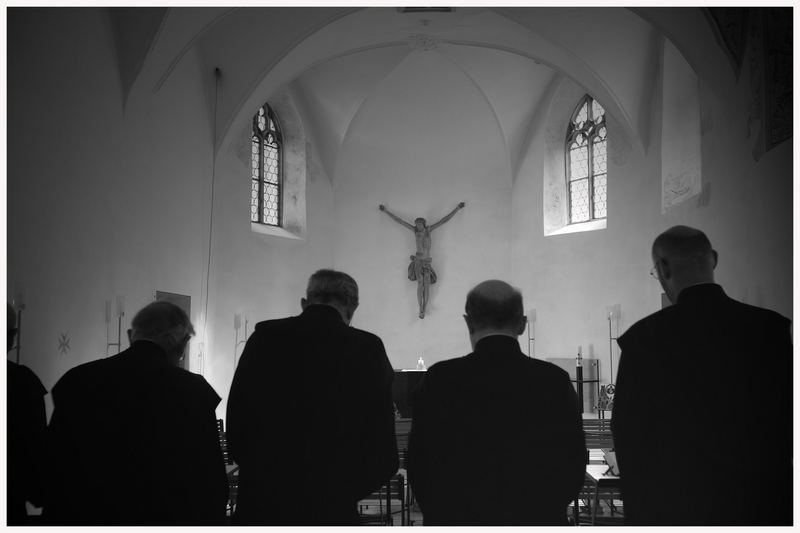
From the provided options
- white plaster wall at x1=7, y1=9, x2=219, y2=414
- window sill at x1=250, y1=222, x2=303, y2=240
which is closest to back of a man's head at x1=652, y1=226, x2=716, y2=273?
white plaster wall at x1=7, y1=9, x2=219, y2=414

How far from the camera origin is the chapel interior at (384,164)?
6.94m

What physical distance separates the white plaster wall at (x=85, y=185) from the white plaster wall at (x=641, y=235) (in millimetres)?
6096

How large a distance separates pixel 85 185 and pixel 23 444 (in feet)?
18.3

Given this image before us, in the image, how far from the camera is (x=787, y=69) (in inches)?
213

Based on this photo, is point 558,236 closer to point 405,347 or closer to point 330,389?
point 405,347

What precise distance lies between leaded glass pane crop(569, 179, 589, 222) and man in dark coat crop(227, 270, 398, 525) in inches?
457

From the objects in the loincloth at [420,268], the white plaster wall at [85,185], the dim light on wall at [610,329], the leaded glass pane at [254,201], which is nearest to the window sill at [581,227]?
the dim light on wall at [610,329]

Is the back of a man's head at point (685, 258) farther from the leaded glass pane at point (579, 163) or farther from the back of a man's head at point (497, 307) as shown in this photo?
the leaded glass pane at point (579, 163)

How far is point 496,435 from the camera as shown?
9.21 ft

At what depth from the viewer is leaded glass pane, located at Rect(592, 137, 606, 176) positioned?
45.7 ft

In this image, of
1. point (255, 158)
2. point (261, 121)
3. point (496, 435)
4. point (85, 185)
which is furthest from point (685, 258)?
point (261, 121)

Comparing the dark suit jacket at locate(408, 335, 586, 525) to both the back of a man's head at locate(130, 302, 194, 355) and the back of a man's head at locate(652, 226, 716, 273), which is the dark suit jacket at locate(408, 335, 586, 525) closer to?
the back of a man's head at locate(652, 226, 716, 273)

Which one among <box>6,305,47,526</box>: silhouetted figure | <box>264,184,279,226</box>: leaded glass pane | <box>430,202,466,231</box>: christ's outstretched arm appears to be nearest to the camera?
<box>6,305,47,526</box>: silhouetted figure

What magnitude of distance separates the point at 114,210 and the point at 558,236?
8.21 m
